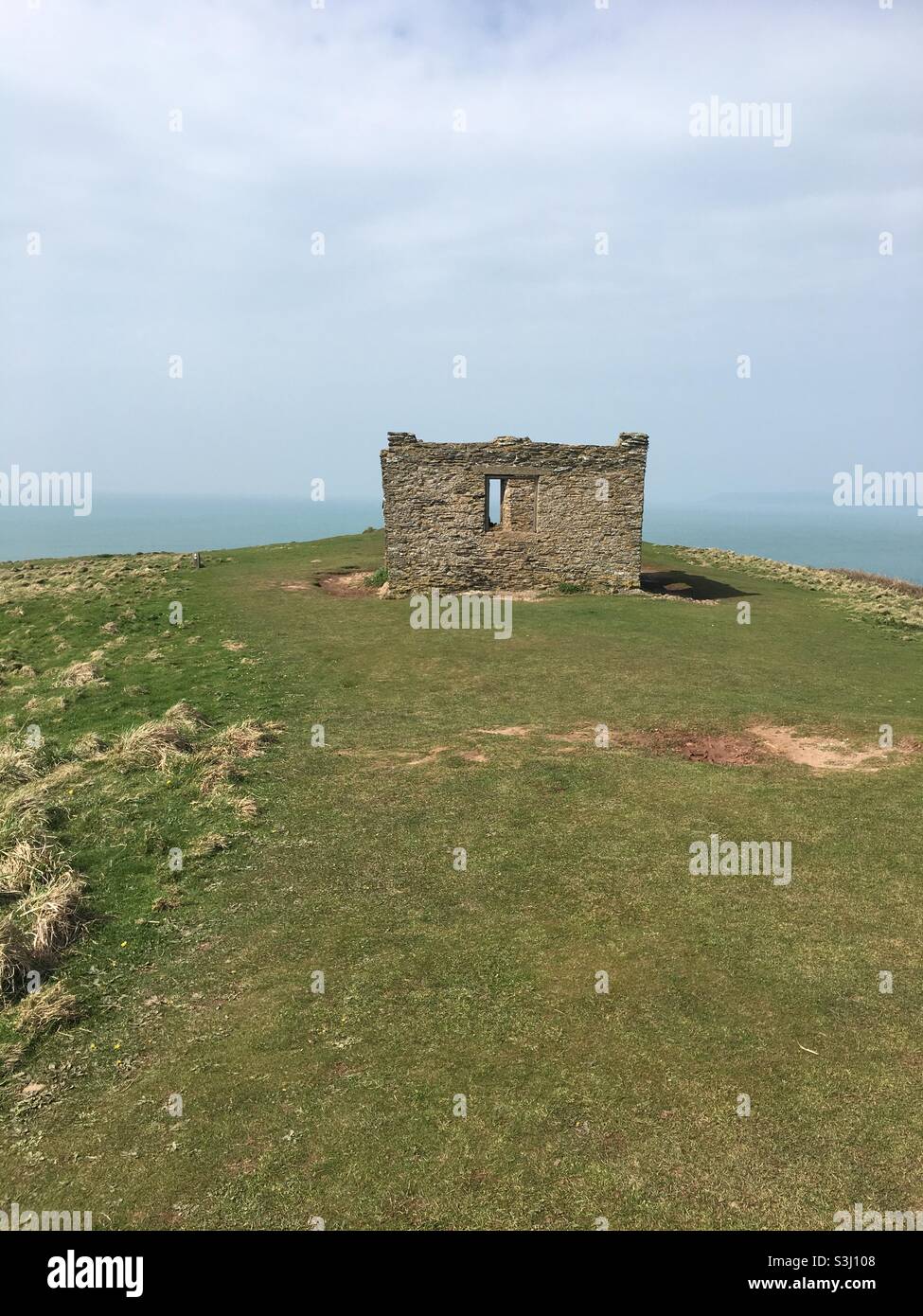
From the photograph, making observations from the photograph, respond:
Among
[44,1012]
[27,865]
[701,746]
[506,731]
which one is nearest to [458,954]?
[44,1012]

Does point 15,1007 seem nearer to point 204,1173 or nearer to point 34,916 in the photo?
point 34,916

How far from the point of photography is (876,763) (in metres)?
15.1

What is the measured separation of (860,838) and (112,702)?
1717cm

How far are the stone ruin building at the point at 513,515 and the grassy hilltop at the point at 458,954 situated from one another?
41.7ft

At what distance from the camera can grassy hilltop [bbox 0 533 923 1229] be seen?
6539 millimetres

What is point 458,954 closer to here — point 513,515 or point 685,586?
point 513,515

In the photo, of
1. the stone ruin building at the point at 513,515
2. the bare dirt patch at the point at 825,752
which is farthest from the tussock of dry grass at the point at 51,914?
the stone ruin building at the point at 513,515

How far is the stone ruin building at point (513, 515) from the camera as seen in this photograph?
3172 cm

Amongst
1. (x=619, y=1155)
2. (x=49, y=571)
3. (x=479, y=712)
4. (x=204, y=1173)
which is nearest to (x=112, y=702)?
(x=479, y=712)

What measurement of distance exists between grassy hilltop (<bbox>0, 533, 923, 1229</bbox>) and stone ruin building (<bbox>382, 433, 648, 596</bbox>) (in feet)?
41.7

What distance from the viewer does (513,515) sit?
107 ft

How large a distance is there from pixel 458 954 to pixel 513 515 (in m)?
25.1

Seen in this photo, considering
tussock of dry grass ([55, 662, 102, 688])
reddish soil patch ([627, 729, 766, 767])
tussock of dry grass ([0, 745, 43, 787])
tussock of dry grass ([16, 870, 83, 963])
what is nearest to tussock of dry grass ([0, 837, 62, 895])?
tussock of dry grass ([16, 870, 83, 963])

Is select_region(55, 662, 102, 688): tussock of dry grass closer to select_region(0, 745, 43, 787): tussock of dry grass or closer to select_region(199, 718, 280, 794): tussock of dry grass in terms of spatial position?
select_region(0, 745, 43, 787): tussock of dry grass
